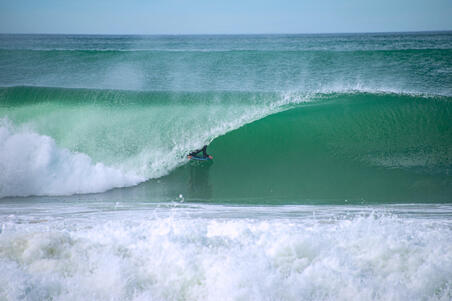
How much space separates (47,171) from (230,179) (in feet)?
10.6

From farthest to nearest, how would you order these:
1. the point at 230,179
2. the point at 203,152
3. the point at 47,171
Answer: the point at 203,152 → the point at 230,179 → the point at 47,171

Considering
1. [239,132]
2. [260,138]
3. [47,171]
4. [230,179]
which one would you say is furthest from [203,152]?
[47,171]

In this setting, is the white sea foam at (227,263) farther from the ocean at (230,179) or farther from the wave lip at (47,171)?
the wave lip at (47,171)

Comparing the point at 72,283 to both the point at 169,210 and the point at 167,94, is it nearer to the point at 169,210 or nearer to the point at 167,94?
the point at 169,210

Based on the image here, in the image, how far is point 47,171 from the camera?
5.83 metres

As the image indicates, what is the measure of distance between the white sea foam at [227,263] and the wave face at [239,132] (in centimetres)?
217

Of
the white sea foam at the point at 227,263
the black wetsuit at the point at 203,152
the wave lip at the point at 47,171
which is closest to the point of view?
the white sea foam at the point at 227,263

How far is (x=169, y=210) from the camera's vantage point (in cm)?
486

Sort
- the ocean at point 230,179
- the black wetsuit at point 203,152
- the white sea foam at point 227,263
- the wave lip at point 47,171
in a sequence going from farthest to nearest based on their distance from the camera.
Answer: the black wetsuit at point 203,152 → the wave lip at point 47,171 → the ocean at point 230,179 → the white sea foam at point 227,263

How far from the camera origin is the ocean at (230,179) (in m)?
2.68

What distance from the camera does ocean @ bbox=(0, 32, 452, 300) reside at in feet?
8.78

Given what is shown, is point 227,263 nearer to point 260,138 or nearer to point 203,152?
point 203,152

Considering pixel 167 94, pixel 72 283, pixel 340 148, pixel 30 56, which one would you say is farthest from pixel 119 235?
pixel 30 56

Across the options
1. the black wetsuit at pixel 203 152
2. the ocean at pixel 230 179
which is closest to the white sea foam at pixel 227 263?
the ocean at pixel 230 179
